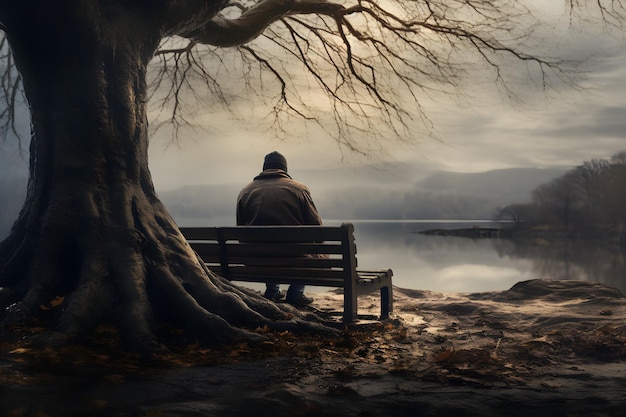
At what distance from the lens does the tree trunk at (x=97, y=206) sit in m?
5.10

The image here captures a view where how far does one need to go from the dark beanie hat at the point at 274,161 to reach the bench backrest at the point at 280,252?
1347 mm

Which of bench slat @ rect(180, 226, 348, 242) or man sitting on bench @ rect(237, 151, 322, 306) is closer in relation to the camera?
bench slat @ rect(180, 226, 348, 242)

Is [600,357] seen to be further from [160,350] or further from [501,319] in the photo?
[160,350]

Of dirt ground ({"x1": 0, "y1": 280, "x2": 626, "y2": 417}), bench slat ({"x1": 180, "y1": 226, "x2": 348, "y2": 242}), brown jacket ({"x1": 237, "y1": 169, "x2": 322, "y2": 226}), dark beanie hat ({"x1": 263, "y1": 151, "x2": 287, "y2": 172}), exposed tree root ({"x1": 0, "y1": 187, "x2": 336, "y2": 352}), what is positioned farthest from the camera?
dark beanie hat ({"x1": 263, "y1": 151, "x2": 287, "y2": 172})

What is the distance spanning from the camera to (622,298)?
860 centimetres

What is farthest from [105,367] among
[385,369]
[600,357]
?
[600,357]

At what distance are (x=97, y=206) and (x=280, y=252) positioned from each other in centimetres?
229

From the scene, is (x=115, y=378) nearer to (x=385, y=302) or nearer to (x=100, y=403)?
(x=100, y=403)

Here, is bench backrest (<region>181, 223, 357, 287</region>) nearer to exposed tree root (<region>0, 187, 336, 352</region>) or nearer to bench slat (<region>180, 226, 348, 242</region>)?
bench slat (<region>180, 226, 348, 242</region>)

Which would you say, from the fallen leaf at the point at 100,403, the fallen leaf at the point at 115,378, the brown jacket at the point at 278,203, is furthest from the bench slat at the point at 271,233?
the fallen leaf at the point at 100,403

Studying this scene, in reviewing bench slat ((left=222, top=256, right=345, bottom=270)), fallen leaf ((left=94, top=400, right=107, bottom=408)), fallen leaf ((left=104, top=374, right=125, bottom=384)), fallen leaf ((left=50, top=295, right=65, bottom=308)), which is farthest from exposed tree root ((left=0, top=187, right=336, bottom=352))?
fallen leaf ((left=94, top=400, right=107, bottom=408))

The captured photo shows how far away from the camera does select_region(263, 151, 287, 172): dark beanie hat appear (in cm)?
809

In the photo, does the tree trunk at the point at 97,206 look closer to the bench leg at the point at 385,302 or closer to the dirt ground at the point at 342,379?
the dirt ground at the point at 342,379

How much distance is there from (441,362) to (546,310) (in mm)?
4203
